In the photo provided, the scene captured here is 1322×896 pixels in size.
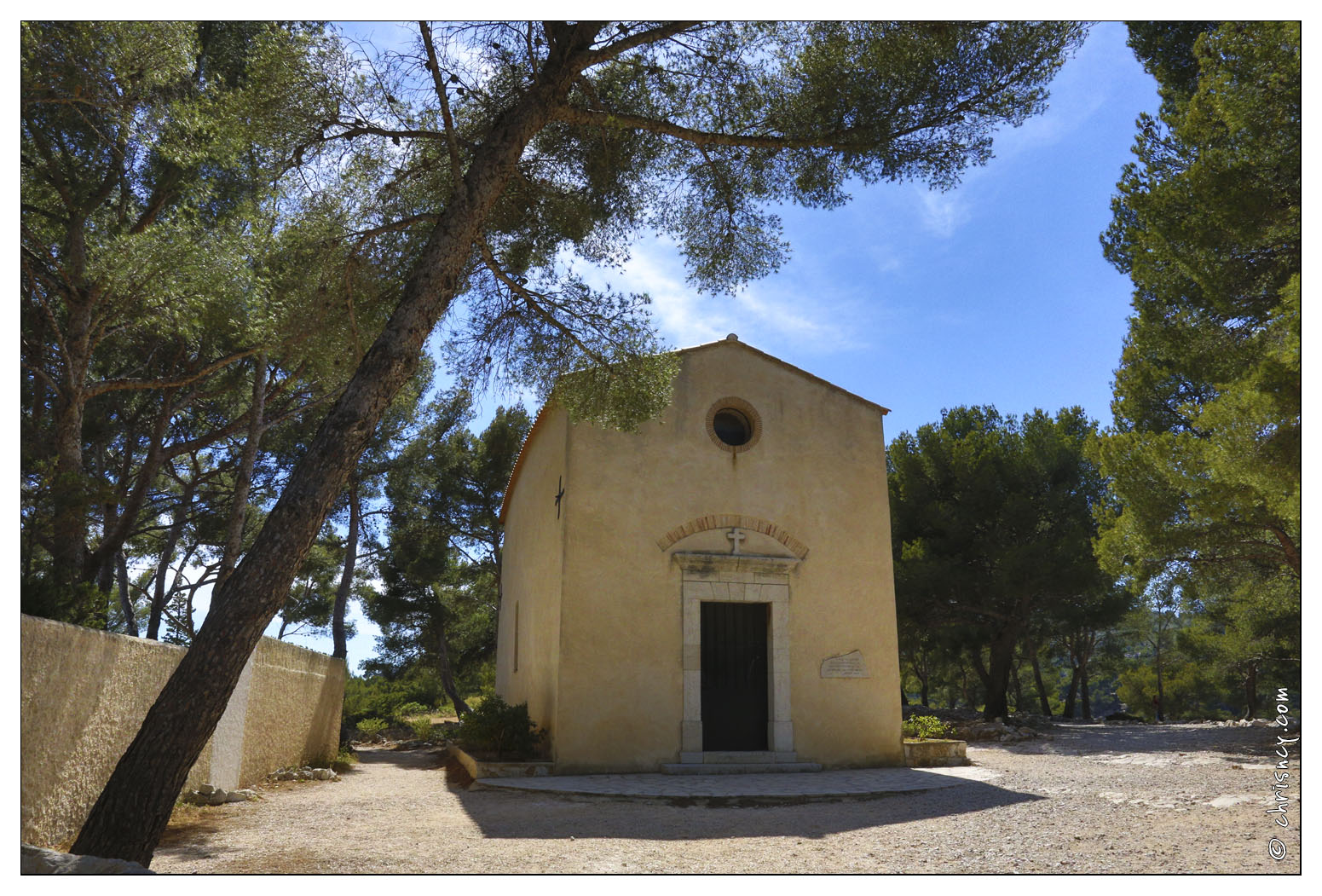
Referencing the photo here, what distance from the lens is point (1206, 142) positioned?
21.6 ft

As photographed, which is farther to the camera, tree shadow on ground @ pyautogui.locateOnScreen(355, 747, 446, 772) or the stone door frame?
tree shadow on ground @ pyautogui.locateOnScreen(355, 747, 446, 772)

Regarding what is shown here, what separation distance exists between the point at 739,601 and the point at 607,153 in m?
5.28

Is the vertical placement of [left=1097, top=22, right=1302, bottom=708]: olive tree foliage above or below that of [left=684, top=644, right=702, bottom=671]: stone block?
above

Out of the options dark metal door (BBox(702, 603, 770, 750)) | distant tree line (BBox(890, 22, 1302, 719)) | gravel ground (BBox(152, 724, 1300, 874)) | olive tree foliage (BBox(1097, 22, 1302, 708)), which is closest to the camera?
gravel ground (BBox(152, 724, 1300, 874))

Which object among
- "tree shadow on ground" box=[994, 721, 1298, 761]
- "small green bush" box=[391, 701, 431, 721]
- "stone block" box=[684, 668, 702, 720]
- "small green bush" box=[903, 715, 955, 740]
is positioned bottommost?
"small green bush" box=[391, 701, 431, 721]

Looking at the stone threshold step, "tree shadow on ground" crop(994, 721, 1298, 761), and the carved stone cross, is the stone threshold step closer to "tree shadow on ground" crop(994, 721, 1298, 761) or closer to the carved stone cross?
the carved stone cross

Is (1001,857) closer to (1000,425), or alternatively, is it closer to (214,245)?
(214,245)

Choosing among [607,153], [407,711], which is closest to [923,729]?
[607,153]

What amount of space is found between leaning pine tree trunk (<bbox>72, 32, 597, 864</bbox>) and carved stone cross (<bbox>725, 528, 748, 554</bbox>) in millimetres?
→ 5217

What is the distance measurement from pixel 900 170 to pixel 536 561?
6952mm

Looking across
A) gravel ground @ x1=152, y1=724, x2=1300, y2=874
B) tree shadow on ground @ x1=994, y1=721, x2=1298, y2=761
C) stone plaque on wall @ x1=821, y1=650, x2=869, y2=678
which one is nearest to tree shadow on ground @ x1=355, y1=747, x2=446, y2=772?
gravel ground @ x1=152, y1=724, x2=1300, y2=874

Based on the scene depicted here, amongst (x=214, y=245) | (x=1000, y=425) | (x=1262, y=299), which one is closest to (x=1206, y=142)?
(x=1262, y=299)

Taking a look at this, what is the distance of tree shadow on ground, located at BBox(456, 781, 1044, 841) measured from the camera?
568 cm

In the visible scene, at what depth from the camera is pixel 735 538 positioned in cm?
985
